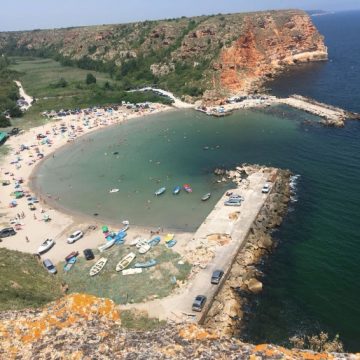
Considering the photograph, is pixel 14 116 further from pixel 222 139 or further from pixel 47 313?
pixel 47 313

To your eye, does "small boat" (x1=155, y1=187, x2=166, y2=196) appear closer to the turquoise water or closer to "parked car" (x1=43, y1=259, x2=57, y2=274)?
the turquoise water

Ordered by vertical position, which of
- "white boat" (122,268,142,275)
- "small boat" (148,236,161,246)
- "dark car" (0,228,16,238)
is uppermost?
"small boat" (148,236,161,246)

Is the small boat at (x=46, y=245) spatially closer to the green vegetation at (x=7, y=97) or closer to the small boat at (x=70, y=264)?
the small boat at (x=70, y=264)

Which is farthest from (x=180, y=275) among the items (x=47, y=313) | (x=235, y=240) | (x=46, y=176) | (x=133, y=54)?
(x=133, y=54)

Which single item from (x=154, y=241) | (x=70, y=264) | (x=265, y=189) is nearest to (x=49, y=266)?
(x=70, y=264)

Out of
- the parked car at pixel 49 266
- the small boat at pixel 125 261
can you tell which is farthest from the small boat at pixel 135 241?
the parked car at pixel 49 266

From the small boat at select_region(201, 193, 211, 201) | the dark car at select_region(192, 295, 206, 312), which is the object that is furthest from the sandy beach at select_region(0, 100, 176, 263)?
the dark car at select_region(192, 295, 206, 312)

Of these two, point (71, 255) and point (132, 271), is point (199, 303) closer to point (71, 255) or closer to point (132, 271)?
point (132, 271)
